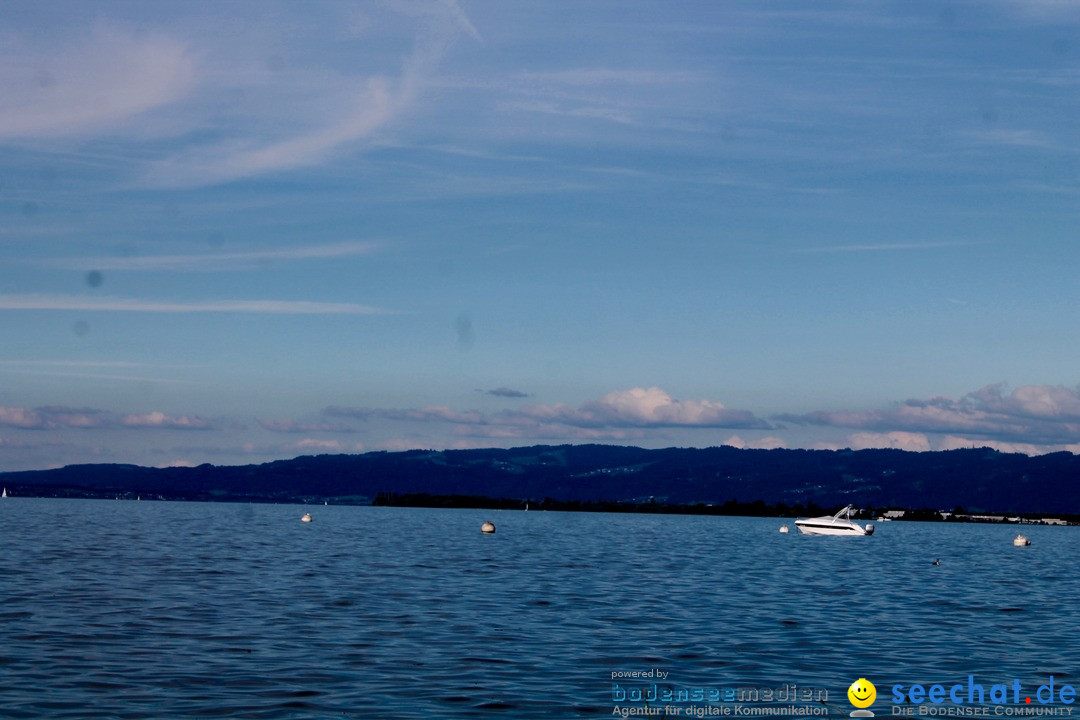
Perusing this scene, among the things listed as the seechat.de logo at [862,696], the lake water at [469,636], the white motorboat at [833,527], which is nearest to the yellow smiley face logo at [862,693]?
the seechat.de logo at [862,696]

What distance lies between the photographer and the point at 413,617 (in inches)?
1799

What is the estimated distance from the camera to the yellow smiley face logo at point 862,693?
30.1m

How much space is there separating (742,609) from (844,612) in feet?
15.6

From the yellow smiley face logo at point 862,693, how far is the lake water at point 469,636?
350 millimetres

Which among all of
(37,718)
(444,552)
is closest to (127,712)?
(37,718)

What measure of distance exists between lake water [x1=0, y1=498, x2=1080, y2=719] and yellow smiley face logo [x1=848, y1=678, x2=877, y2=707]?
0.35m

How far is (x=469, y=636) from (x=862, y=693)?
14865mm

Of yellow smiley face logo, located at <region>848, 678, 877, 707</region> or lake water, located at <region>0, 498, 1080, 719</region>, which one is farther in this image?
yellow smiley face logo, located at <region>848, 678, 877, 707</region>

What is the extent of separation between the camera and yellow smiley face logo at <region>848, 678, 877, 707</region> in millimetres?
30094

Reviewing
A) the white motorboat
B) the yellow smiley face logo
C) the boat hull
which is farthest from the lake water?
the white motorboat

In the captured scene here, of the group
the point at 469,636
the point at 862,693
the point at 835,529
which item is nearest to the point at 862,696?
the point at 862,693

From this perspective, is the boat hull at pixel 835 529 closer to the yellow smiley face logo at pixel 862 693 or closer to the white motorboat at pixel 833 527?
the white motorboat at pixel 833 527

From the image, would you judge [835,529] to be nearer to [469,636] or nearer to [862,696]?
[469,636]

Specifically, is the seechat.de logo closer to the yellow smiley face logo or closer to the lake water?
the yellow smiley face logo
